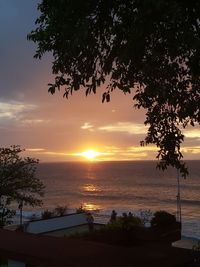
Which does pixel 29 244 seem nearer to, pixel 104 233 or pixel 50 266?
pixel 50 266

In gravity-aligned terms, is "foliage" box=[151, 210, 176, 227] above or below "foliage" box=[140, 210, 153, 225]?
above

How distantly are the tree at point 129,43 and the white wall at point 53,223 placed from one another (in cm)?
576

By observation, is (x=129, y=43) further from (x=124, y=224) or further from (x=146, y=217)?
(x=146, y=217)

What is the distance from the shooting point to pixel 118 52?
819 centimetres

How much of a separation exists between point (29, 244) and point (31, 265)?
54 cm

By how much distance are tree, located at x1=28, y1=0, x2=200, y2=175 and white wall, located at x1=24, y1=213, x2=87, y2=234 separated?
576 centimetres

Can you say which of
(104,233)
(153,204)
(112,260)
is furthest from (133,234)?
(153,204)

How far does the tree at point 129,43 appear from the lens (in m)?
7.54

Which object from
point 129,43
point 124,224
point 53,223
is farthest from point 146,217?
point 129,43

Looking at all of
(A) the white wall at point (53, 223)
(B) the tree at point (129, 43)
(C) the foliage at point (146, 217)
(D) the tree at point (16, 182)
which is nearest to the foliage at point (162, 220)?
(C) the foliage at point (146, 217)

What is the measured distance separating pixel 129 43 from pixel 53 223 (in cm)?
800

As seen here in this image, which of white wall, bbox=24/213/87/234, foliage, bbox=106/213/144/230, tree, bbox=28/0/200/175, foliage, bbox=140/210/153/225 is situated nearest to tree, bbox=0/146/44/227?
foliage, bbox=140/210/153/225

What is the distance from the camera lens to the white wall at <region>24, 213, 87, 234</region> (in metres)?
14.1

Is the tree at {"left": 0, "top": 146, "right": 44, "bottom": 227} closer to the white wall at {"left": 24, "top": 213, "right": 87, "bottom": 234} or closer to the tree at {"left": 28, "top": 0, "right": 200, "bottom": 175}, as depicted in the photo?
the white wall at {"left": 24, "top": 213, "right": 87, "bottom": 234}
